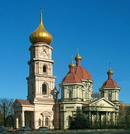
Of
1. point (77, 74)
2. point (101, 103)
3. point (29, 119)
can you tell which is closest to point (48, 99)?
point (29, 119)

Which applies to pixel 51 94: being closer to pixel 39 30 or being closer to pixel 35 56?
pixel 35 56

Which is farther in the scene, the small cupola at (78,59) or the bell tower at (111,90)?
the bell tower at (111,90)

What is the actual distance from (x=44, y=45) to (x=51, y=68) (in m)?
3.88

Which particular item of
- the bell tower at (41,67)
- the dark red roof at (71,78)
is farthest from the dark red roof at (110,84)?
the bell tower at (41,67)

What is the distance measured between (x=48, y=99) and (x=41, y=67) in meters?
5.14

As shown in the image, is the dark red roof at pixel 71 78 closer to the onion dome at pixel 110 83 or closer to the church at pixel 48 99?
the church at pixel 48 99

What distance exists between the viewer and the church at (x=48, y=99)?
1941 inches

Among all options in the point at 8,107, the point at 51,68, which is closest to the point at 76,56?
the point at 51,68

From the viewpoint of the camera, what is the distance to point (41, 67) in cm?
5097

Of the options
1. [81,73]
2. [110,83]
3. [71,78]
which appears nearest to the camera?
[71,78]

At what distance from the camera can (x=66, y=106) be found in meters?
50.0

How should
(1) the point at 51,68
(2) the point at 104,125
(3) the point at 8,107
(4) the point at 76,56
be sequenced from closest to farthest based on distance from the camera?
1. (2) the point at 104,125
2. (1) the point at 51,68
3. (4) the point at 76,56
4. (3) the point at 8,107

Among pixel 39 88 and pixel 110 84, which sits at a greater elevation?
pixel 110 84

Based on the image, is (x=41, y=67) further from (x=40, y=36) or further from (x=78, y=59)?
(x=78, y=59)
